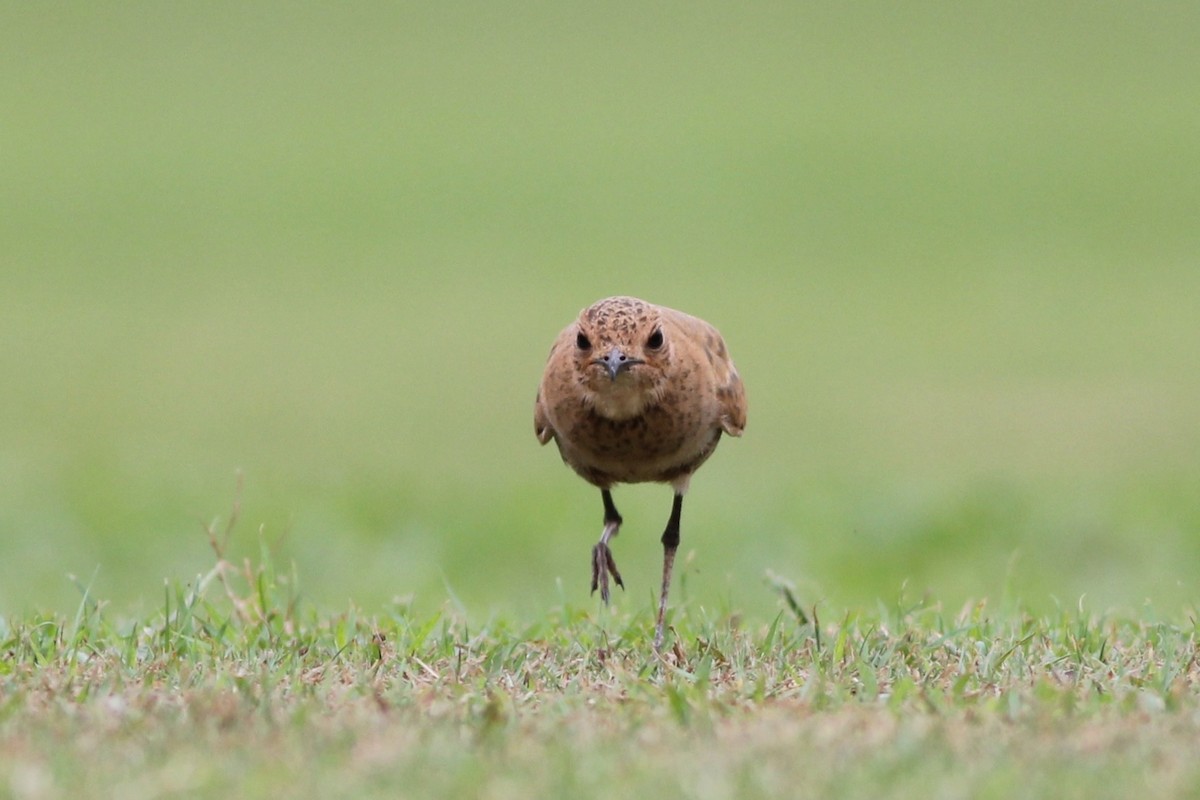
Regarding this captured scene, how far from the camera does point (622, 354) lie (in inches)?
256

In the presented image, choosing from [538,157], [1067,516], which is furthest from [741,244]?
[1067,516]

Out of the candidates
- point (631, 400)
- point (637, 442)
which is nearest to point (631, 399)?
point (631, 400)

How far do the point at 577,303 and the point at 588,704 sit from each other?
15890 millimetres

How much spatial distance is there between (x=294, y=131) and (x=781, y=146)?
7.51m

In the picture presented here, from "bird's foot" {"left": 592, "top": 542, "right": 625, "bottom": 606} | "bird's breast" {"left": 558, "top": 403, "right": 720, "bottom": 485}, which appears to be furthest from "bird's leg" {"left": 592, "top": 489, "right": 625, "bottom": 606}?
"bird's breast" {"left": 558, "top": 403, "right": 720, "bottom": 485}

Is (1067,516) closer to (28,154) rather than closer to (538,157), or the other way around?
(538,157)

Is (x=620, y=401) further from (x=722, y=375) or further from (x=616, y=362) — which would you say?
(x=722, y=375)

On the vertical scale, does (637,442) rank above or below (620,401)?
below

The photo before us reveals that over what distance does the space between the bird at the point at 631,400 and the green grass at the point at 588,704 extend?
1.67ft

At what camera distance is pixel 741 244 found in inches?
1030

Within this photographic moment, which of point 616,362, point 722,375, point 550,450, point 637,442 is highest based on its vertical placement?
point 616,362

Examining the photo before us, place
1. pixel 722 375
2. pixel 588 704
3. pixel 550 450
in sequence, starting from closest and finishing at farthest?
pixel 588 704 → pixel 722 375 → pixel 550 450

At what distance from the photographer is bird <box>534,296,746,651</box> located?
259 inches

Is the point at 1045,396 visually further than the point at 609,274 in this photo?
No
